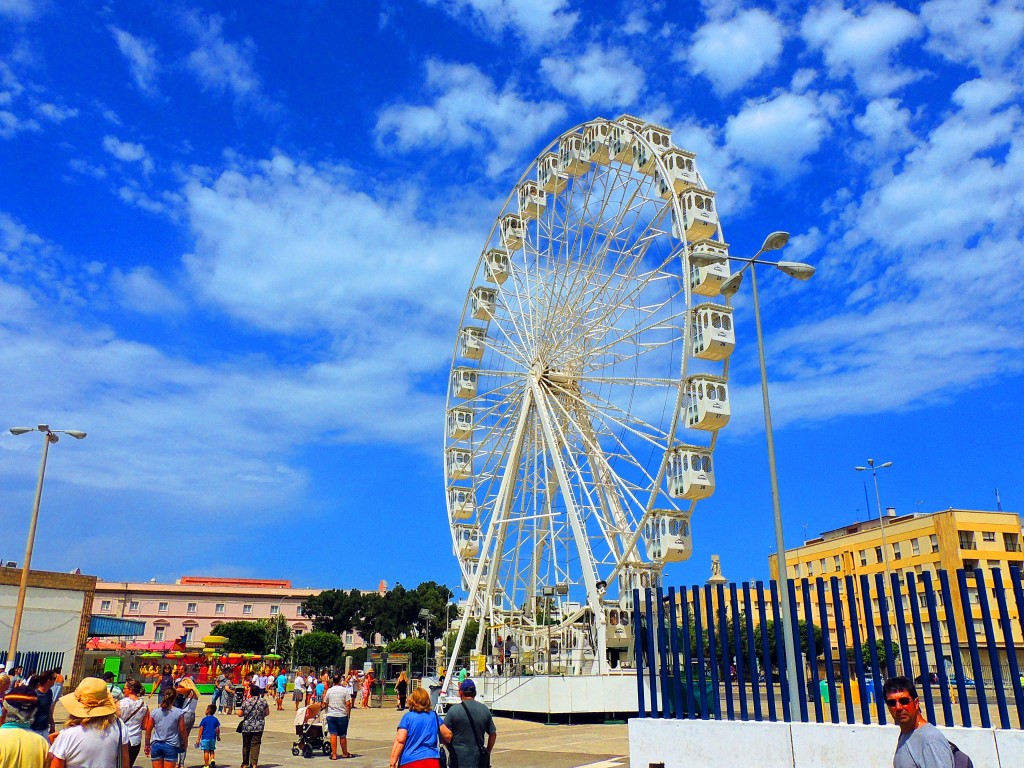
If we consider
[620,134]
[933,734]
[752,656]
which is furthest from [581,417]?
[933,734]

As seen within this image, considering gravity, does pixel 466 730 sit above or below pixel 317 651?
below

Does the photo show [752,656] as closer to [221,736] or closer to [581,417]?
[221,736]

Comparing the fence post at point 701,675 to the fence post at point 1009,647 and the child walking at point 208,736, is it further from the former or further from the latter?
the child walking at point 208,736

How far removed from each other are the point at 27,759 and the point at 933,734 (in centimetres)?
559

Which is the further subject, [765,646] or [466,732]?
[765,646]

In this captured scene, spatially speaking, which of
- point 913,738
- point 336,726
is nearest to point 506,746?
point 336,726

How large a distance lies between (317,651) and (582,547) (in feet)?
179

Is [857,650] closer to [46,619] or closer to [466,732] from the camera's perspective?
[466,732]

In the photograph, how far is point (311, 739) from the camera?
17328mm

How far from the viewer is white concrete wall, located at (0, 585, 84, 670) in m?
39.3

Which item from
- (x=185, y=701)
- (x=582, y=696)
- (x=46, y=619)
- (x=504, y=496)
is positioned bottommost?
(x=582, y=696)

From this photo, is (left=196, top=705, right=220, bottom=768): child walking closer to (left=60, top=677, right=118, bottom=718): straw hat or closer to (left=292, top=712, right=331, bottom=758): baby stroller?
(left=292, top=712, right=331, bottom=758): baby stroller

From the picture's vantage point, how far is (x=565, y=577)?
31.5 metres

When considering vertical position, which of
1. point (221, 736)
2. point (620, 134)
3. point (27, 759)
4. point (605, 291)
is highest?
point (620, 134)
